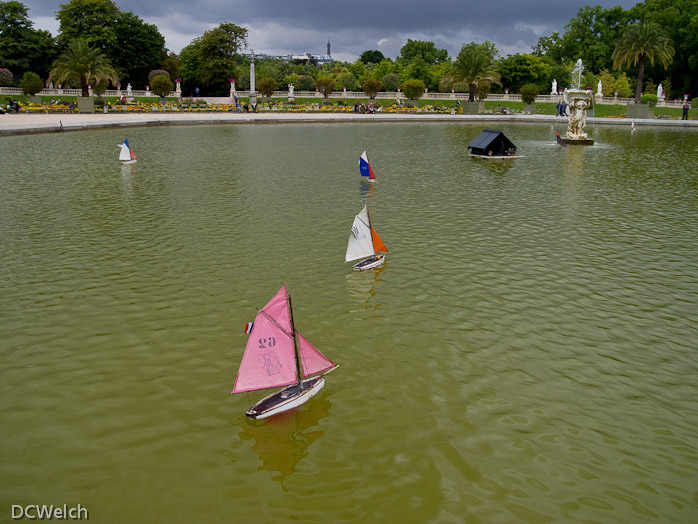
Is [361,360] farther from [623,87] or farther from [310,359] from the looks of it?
[623,87]

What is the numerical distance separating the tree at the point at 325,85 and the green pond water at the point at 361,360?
68137 millimetres

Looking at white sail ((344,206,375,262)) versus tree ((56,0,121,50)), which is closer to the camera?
white sail ((344,206,375,262))

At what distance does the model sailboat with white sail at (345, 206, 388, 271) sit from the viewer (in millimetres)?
12039

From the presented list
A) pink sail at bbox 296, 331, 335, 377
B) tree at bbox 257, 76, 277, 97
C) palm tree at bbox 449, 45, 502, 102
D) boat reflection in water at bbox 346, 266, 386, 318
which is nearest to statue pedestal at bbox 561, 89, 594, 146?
boat reflection in water at bbox 346, 266, 386, 318

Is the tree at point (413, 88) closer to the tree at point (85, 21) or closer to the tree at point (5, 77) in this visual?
the tree at point (85, 21)

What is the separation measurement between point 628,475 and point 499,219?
11.6 metres

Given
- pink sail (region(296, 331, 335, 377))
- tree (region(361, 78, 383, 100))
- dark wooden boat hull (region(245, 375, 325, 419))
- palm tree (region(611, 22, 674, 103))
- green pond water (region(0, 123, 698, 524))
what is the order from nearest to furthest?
green pond water (region(0, 123, 698, 524)) < dark wooden boat hull (region(245, 375, 325, 419)) < pink sail (region(296, 331, 335, 377)) < palm tree (region(611, 22, 674, 103)) < tree (region(361, 78, 383, 100))

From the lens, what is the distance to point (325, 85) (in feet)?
271

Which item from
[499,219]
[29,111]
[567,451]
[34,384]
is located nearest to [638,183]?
[499,219]

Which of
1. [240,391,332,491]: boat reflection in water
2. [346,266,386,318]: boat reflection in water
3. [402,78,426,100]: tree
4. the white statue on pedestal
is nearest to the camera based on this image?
[240,391,332,491]: boat reflection in water

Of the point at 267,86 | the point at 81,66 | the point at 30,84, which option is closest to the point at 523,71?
the point at 267,86

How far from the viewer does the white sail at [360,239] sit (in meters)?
12.0

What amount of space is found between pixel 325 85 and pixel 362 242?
75587 millimetres

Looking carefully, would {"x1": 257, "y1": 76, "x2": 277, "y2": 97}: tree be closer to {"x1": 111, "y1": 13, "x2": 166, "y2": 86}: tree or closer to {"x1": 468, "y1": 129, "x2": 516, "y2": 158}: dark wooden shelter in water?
{"x1": 111, "y1": 13, "x2": 166, "y2": 86}: tree
